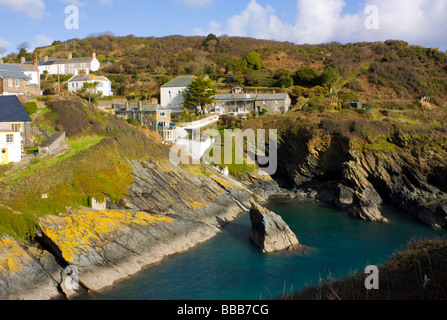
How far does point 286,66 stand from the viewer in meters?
86.3

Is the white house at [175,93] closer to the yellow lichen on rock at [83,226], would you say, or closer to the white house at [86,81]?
the white house at [86,81]

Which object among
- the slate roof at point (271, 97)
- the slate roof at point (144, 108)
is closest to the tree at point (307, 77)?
the slate roof at point (271, 97)

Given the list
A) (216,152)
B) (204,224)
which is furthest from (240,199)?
(216,152)

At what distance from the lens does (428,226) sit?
32750 millimetres

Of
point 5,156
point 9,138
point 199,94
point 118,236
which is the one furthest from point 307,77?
point 5,156

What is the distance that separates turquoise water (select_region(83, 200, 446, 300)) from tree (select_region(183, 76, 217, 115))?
98.3 feet

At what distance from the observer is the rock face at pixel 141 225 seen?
71.5 ft

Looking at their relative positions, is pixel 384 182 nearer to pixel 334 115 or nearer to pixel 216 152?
pixel 334 115

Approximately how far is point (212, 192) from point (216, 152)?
42.6 feet

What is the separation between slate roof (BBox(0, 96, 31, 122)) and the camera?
1235 inches

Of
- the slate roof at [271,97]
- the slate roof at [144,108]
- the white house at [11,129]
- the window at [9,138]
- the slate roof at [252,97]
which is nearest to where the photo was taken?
the white house at [11,129]

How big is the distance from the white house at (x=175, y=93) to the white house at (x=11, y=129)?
3238 centimetres

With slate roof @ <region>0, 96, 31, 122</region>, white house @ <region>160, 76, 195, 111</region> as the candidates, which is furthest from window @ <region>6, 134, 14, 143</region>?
white house @ <region>160, 76, 195, 111</region>

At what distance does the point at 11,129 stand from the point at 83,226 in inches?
569
